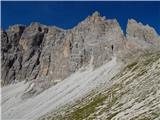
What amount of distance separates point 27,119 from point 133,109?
339ft

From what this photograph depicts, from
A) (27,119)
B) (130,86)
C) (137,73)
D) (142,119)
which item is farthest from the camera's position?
(27,119)

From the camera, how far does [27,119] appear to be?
170 metres

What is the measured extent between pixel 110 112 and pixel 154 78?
18729 mm

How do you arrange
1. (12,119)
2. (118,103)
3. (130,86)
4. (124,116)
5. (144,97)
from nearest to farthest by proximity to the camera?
(124,116) < (144,97) < (118,103) < (130,86) < (12,119)

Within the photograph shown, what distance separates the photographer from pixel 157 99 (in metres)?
70.9

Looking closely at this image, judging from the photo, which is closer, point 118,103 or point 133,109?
point 133,109

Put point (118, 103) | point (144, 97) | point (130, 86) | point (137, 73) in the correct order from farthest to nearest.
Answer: point (137, 73) < point (130, 86) < point (118, 103) < point (144, 97)

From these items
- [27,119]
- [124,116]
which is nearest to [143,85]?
[124,116]

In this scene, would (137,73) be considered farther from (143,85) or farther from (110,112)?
(110,112)

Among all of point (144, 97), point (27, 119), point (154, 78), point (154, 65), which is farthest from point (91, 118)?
point (27, 119)

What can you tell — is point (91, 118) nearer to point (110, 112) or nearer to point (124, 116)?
point (110, 112)

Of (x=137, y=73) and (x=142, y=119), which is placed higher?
(x=137, y=73)

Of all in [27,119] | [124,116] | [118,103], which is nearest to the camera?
[124,116]

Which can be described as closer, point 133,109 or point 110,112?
point 133,109
